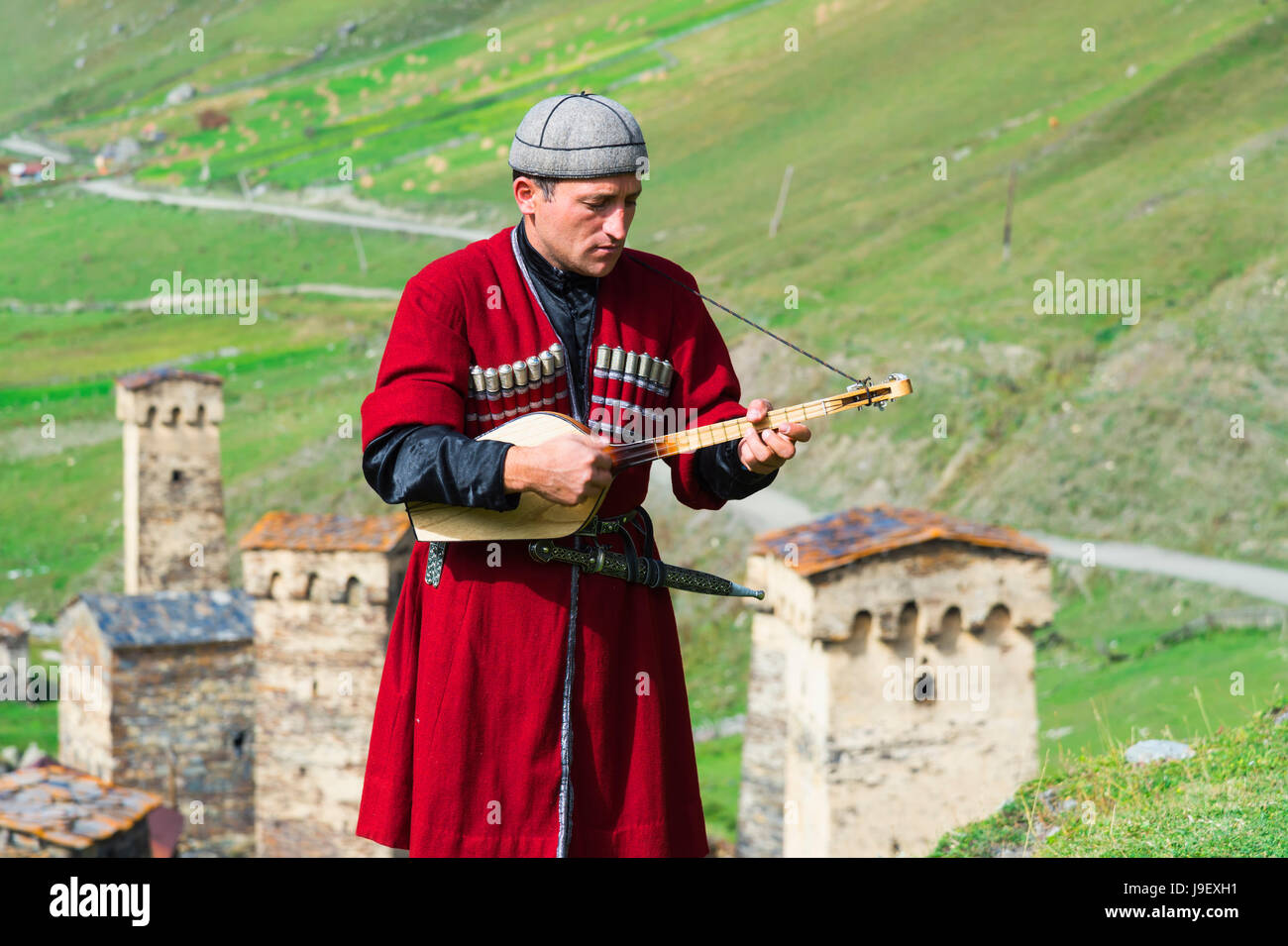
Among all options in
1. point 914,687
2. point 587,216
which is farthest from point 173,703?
point 587,216

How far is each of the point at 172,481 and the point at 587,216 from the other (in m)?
26.2

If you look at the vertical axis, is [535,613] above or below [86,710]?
above

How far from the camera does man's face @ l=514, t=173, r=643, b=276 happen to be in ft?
14.0

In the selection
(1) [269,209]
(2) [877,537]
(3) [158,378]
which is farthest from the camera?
(1) [269,209]

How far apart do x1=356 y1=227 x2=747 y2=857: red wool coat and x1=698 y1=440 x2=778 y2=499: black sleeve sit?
0.11 meters

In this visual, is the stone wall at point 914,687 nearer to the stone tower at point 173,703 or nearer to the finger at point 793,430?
the finger at point 793,430

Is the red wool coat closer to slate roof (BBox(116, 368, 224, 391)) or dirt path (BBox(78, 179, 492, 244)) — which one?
slate roof (BBox(116, 368, 224, 391))

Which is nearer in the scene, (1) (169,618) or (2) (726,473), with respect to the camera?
(2) (726,473)

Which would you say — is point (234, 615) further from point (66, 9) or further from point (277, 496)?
point (66, 9)

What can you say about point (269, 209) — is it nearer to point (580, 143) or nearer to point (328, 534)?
point (328, 534)

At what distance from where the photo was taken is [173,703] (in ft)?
68.0

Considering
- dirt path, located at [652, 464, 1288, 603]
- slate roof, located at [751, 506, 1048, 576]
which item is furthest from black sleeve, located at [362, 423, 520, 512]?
dirt path, located at [652, 464, 1288, 603]

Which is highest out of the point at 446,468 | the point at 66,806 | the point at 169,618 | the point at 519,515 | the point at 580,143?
the point at 580,143

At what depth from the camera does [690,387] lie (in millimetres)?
4652
